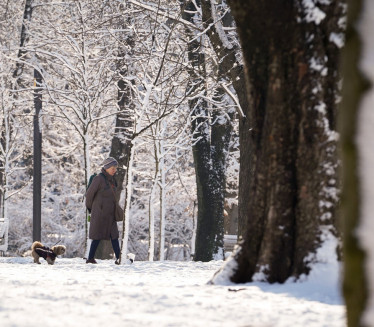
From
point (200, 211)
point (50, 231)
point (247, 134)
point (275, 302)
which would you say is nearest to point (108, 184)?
point (247, 134)

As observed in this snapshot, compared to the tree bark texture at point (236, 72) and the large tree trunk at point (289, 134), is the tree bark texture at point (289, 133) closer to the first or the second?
the large tree trunk at point (289, 134)

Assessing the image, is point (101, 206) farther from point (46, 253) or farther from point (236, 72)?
point (236, 72)

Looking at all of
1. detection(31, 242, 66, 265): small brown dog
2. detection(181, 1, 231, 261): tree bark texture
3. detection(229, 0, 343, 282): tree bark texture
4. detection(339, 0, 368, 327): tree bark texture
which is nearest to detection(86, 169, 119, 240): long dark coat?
detection(31, 242, 66, 265): small brown dog

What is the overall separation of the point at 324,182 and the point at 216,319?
1805 millimetres

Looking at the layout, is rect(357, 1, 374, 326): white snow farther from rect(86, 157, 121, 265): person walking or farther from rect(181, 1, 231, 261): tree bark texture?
rect(181, 1, 231, 261): tree bark texture

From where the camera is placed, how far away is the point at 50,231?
3331cm

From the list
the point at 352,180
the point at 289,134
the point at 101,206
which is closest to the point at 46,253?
the point at 101,206

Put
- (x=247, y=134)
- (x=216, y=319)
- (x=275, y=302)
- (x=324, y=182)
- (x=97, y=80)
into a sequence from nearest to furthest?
(x=216, y=319) < (x=275, y=302) < (x=324, y=182) < (x=247, y=134) < (x=97, y=80)

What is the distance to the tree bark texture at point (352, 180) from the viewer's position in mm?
2133

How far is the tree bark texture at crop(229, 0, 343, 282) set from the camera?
5605mm

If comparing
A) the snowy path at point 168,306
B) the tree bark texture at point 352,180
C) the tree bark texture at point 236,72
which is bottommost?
the snowy path at point 168,306

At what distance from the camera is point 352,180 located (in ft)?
7.13

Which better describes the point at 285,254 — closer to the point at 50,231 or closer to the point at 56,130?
the point at 56,130

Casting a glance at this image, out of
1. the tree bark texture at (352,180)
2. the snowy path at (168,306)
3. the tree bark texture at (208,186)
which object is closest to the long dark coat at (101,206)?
the tree bark texture at (208,186)
